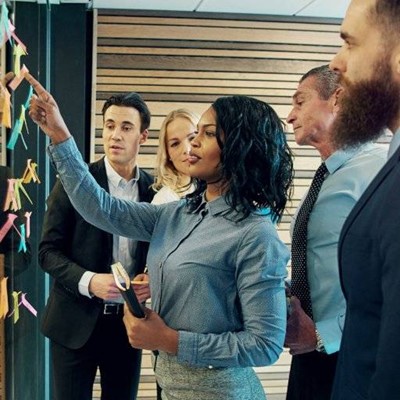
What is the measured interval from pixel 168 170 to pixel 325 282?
1392 millimetres

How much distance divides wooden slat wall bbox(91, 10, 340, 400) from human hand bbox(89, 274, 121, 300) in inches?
91.7

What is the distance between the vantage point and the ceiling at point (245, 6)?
15.3 ft

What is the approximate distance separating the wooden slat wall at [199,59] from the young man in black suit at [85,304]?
2104mm

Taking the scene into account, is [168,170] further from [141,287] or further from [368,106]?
[368,106]

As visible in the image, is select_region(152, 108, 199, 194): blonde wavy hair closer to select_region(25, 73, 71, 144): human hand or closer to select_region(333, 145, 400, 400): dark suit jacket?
select_region(25, 73, 71, 144): human hand

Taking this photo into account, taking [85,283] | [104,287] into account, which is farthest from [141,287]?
[85,283]

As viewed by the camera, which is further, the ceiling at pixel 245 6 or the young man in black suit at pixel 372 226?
the ceiling at pixel 245 6

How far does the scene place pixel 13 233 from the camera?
186 cm

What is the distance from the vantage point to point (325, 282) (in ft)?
7.10

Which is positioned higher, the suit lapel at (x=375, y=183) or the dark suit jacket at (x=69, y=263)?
the suit lapel at (x=375, y=183)

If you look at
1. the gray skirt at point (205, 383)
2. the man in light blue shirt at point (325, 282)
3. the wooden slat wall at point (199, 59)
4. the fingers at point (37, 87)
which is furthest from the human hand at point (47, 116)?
the wooden slat wall at point (199, 59)

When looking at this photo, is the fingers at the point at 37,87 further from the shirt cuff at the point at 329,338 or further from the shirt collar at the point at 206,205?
the shirt cuff at the point at 329,338

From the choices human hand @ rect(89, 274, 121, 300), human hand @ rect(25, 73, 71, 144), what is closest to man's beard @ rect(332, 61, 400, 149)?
human hand @ rect(25, 73, 71, 144)

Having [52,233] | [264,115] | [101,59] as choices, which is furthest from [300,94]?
[101,59]
